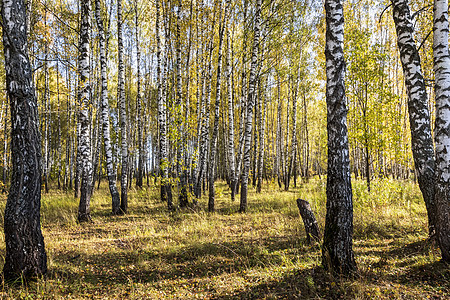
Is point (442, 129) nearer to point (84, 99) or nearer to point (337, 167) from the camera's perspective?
point (337, 167)

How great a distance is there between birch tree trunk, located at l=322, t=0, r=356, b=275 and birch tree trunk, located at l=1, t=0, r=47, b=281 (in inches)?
180

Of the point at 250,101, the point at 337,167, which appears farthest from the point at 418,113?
the point at 250,101

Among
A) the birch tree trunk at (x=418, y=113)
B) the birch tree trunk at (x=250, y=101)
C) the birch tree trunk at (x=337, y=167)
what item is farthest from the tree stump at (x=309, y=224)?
the birch tree trunk at (x=250, y=101)

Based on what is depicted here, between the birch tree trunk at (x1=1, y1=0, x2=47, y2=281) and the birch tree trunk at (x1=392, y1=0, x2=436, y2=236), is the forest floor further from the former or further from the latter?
the birch tree trunk at (x1=392, y1=0, x2=436, y2=236)

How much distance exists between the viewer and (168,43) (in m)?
10.3

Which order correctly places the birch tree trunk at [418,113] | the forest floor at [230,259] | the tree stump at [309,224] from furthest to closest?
the tree stump at [309,224], the birch tree trunk at [418,113], the forest floor at [230,259]

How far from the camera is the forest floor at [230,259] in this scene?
3.46m

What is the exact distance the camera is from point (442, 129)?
12.7ft

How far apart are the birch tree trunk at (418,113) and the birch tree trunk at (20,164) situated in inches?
263

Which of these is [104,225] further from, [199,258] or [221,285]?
[221,285]

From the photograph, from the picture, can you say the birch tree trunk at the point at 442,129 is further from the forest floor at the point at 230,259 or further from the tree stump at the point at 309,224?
the tree stump at the point at 309,224

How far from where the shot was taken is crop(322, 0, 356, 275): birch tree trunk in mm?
3629

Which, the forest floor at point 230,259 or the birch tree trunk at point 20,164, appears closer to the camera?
the forest floor at point 230,259

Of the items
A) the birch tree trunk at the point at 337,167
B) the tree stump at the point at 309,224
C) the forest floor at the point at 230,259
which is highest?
the birch tree trunk at the point at 337,167
